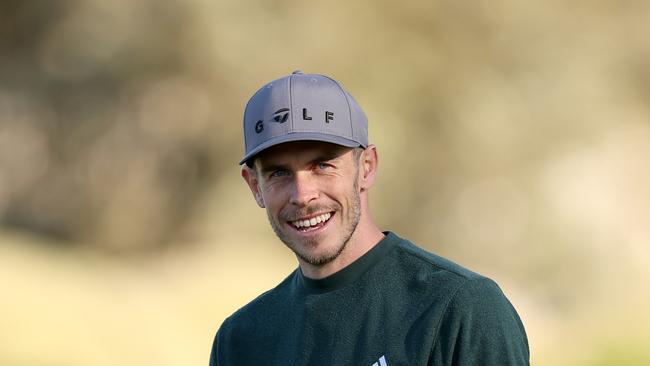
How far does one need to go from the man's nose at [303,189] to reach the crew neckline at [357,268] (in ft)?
0.68

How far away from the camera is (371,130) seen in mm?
12180

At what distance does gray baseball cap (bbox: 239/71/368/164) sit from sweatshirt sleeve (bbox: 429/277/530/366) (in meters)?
0.49

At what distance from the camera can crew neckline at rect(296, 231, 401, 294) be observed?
2.57 m

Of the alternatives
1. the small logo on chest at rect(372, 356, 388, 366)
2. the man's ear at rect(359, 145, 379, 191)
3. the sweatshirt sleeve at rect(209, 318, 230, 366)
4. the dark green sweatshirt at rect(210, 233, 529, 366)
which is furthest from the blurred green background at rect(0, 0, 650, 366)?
the small logo on chest at rect(372, 356, 388, 366)

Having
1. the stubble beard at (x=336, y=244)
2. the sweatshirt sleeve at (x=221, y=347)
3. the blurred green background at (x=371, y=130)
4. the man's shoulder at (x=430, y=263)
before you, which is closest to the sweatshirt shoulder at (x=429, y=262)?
the man's shoulder at (x=430, y=263)

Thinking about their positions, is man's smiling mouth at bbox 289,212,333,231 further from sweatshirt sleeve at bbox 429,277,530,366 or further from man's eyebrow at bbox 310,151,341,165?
sweatshirt sleeve at bbox 429,277,530,366

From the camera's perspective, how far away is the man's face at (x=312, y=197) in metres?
2.50

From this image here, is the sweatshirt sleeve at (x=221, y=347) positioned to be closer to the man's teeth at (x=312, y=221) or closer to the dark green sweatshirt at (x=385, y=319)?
the dark green sweatshirt at (x=385, y=319)

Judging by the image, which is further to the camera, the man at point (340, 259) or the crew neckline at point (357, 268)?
the crew neckline at point (357, 268)

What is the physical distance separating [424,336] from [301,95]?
683 mm

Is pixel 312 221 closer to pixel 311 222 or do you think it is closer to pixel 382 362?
pixel 311 222

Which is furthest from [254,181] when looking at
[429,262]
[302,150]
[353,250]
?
[429,262]

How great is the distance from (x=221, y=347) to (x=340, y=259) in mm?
529

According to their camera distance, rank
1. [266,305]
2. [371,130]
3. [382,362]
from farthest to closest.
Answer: [371,130] < [266,305] < [382,362]
